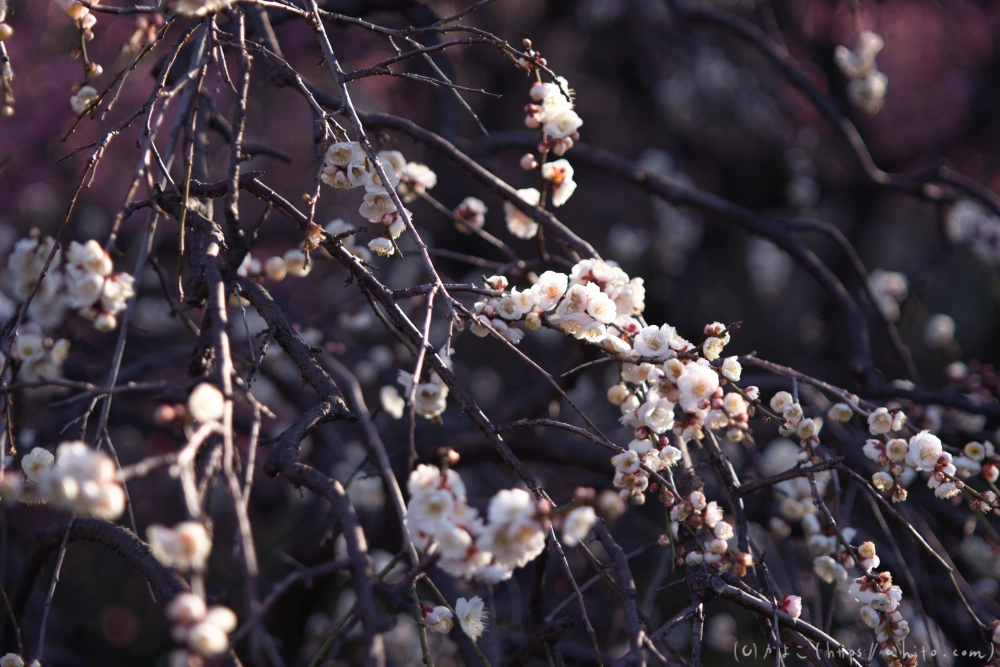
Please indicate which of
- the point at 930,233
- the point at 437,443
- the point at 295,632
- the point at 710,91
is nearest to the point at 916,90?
the point at 930,233

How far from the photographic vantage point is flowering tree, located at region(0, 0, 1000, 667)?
2.67 ft

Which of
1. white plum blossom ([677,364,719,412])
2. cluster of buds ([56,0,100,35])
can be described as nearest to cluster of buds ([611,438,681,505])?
white plum blossom ([677,364,719,412])

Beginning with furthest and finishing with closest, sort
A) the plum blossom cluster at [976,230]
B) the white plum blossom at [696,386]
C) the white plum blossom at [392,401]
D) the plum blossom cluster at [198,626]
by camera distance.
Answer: the plum blossom cluster at [976,230] < the white plum blossom at [392,401] < the white plum blossom at [696,386] < the plum blossom cluster at [198,626]

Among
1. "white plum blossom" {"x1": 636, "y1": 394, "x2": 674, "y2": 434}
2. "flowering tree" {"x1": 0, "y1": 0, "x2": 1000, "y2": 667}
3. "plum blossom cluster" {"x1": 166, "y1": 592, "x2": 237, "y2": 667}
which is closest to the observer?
"plum blossom cluster" {"x1": 166, "y1": 592, "x2": 237, "y2": 667}

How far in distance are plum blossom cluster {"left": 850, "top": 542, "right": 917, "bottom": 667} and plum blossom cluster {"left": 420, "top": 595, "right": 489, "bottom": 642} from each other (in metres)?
0.63

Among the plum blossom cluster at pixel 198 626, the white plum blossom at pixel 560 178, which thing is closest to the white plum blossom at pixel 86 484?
the plum blossom cluster at pixel 198 626

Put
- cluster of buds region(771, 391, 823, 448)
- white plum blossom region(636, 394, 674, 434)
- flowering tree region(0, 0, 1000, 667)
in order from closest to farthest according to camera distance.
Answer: flowering tree region(0, 0, 1000, 667)
white plum blossom region(636, 394, 674, 434)
cluster of buds region(771, 391, 823, 448)

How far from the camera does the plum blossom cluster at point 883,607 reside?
1.09 meters

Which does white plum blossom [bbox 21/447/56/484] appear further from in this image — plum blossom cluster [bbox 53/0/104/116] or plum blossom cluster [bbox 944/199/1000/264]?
plum blossom cluster [bbox 944/199/1000/264]

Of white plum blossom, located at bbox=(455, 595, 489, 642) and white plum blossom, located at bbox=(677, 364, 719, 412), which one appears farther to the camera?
white plum blossom, located at bbox=(455, 595, 489, 642)

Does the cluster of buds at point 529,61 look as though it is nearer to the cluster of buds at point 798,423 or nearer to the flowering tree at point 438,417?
the flowering tree at point 438,417

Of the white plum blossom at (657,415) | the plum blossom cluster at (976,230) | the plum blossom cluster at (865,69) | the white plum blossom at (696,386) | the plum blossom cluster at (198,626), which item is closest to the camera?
the plum blossom cluster at (198,626)

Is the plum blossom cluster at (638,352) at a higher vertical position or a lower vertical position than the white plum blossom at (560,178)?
lower

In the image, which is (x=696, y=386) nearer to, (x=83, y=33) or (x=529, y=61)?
(x=529, y=61)
